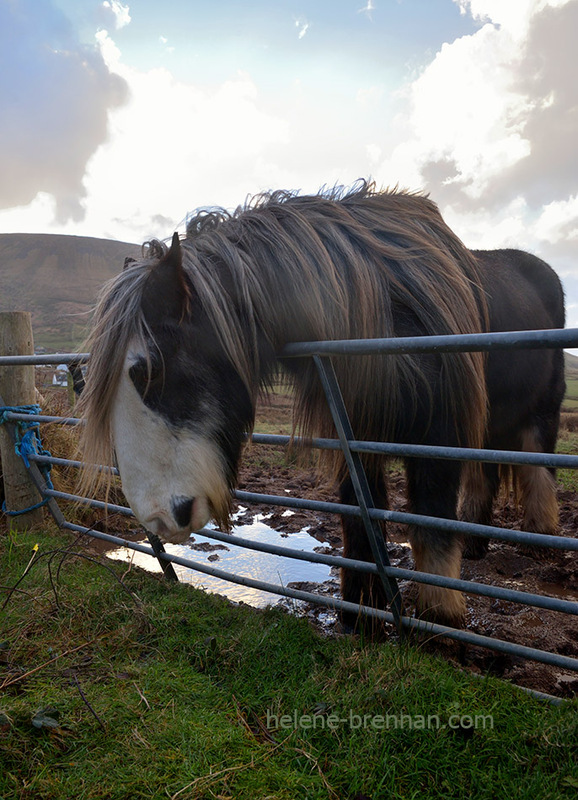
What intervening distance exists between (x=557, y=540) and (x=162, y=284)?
164 centimetres

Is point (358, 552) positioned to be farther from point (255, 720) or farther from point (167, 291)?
point (167, 291)

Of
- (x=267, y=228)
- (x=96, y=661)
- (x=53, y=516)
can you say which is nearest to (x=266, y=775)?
(x=96, y=661)

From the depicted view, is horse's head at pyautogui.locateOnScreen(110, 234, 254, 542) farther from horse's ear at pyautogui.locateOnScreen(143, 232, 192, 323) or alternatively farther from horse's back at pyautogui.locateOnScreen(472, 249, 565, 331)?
horse's back at pyautogui.locateOnScreen(472, 249, 565, 331)

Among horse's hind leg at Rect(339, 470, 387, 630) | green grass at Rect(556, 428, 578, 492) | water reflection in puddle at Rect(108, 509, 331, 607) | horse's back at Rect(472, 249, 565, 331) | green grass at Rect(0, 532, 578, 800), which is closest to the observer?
green grass at Rect(0, 532, 578, 800)

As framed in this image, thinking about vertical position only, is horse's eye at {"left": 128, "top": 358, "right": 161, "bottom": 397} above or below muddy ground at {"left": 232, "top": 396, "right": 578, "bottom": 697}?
above

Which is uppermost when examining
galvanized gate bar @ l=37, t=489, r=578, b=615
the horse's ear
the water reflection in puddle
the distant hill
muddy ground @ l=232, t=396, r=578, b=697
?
the distant hill

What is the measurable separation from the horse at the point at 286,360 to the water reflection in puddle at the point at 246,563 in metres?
1.02

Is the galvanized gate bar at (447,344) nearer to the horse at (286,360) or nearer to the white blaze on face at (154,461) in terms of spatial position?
the horse at (286,360)

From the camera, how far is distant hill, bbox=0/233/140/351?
75.2 meters

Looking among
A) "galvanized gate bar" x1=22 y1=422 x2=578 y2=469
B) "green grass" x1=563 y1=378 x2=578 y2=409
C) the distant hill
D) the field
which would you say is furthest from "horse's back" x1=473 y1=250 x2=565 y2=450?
the distant hill

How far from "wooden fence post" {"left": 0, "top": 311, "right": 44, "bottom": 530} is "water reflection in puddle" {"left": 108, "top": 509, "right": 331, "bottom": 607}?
31.5 inches

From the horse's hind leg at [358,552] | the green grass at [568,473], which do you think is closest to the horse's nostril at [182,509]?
the horse's hind leg at [358,552]

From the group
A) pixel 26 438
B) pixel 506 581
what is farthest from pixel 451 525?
pixel 26 438

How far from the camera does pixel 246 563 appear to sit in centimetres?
398
